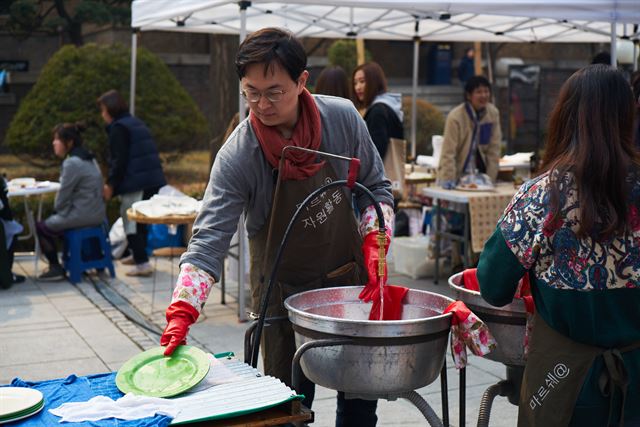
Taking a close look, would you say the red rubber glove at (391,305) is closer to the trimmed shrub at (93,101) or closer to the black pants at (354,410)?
the black pants at (354,410)

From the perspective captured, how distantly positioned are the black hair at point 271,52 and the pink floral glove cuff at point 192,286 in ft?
1.98

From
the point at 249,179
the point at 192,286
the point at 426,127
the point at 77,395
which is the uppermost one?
the point at 249,179

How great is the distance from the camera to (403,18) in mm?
9711

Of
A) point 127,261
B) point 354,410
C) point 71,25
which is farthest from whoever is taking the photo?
point 71,25

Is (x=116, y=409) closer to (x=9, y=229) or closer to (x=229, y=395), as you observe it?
(x=229, y=395)

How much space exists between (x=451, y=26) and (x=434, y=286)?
12.3 feet

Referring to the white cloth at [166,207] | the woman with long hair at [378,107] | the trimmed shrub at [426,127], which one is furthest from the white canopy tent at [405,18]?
the trimmed shrub at [426,127]

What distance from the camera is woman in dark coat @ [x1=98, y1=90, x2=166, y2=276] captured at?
8.21m

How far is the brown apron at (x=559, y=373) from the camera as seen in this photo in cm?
237

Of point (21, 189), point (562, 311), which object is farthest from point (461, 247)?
point (562, 311)

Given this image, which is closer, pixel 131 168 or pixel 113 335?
pixel 113 335

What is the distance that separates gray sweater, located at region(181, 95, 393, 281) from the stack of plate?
568 mm

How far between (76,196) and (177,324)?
5.71 meters

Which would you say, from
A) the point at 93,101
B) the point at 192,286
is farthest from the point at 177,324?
the point at 93,101
